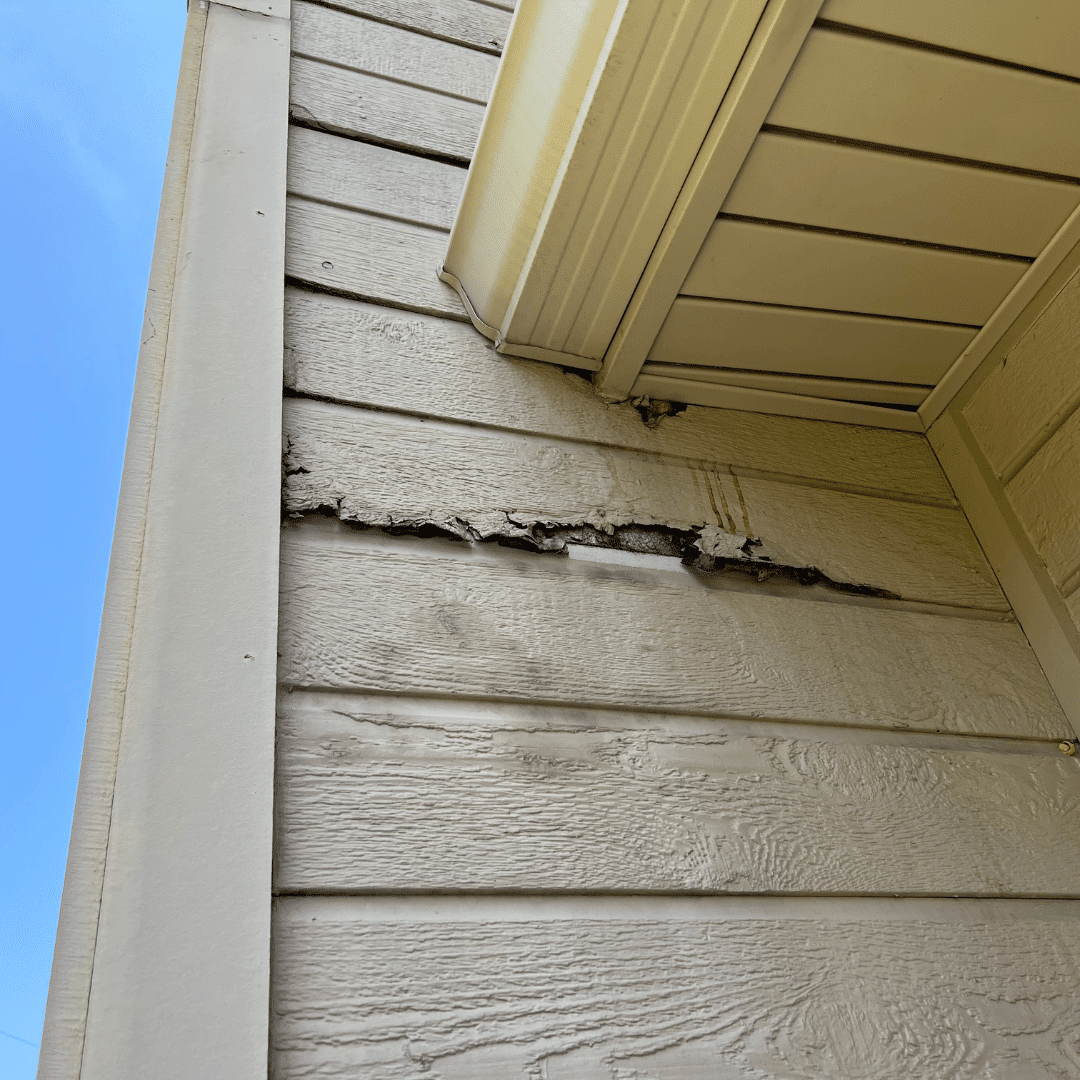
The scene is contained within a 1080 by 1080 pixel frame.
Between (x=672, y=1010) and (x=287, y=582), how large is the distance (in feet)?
1.43

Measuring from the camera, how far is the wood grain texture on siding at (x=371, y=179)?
1.15 meters

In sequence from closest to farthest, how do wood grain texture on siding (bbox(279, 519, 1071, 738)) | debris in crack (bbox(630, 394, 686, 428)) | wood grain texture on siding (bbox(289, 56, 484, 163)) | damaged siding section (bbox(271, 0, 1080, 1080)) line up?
damaged siding section (bbox(271, 0, 1080, 1080)) → wood grain texture on siding (bbox(279, 519, 1071, 738)) → debris in crack (bbox(630, 394, 686, 428)) → wood grain texture on siding (bbox(289, 56, 484, 163))

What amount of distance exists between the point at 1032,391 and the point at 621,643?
635mm

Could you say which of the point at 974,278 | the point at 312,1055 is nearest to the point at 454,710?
the point at 312,1055

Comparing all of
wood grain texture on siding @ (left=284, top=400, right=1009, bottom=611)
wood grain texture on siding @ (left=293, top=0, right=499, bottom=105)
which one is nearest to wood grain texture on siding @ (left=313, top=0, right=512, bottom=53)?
wood grain texture on siding @ (left=293, top=0, right=499, bottom=105)

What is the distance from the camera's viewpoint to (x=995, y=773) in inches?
34.6

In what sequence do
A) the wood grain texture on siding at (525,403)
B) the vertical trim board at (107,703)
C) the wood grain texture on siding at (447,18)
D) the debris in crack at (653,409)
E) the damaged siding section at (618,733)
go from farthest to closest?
the wood grain texture on siding at (447,18), the debris in crack at (653,409), the wood grain texture on siding at (525,403), the damaged siding section at (618,733), the vertical trim board at (107,703)

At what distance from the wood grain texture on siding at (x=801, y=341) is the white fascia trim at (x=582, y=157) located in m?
0.08

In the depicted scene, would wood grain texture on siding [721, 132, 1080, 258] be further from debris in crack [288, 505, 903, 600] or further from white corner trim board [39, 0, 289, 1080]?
white corner trim board [39, 0, 289, 1080]

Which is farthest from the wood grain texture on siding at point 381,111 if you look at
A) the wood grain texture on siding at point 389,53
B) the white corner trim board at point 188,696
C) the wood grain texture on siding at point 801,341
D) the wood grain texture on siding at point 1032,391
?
the wood grain texture on siding at point 1032,391

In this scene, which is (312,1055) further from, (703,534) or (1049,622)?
(1049,622)

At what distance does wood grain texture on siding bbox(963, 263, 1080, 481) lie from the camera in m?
1.05

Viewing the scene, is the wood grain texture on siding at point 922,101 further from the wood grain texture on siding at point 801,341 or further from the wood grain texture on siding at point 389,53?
the wood grain texture on siding at point 389,53

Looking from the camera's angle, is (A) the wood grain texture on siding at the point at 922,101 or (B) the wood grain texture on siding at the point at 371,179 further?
(B) the wood grain texture on siding at the point at 371,179
